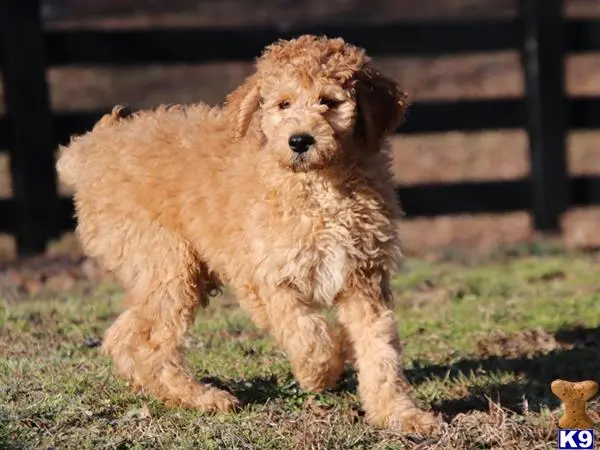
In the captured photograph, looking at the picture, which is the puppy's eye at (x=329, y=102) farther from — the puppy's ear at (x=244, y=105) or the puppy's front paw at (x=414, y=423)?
the puppy's front paw at (x=414, y=423)

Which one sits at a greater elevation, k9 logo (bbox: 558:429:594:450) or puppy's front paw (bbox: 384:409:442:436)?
k9 logo (bbox: 558:429:594:450)

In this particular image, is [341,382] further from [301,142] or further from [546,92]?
[546,92]

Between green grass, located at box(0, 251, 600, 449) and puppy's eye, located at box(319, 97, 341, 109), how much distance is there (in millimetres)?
1244

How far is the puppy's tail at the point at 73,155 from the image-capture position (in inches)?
230

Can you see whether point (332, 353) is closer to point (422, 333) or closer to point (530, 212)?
point (422, 333)

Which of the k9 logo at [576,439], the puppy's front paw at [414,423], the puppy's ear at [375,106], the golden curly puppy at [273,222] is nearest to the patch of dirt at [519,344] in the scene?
the golden curly puppy at [273,222]

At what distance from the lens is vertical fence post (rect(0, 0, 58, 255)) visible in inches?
376

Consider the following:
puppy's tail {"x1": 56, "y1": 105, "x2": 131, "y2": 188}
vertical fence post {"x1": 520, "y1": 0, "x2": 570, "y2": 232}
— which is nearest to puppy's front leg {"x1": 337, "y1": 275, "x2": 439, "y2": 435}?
puppy's tail {"x1": 56, "y1": 105, "x2": 131, "y2": 188}

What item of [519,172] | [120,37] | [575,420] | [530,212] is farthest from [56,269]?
[519,172]

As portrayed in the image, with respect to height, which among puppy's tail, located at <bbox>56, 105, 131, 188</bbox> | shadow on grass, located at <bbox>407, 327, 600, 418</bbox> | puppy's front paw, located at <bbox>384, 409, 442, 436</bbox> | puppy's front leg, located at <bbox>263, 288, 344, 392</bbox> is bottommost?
shadow on grass, located at <bbox>407, 327, 600, 418</bbox>

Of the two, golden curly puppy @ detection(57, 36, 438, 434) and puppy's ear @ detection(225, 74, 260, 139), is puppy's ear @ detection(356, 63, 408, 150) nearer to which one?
golden curly puppy @ detection(57, 36, 438, 434)

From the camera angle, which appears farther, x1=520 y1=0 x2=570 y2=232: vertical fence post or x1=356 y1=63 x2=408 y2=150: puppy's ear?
x1=520 y1=0 x2=570 y2=232: vertical fence post

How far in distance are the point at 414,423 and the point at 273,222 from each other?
39.9 inches

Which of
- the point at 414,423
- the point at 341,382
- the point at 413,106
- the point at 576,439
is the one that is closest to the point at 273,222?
the point at 341,382
